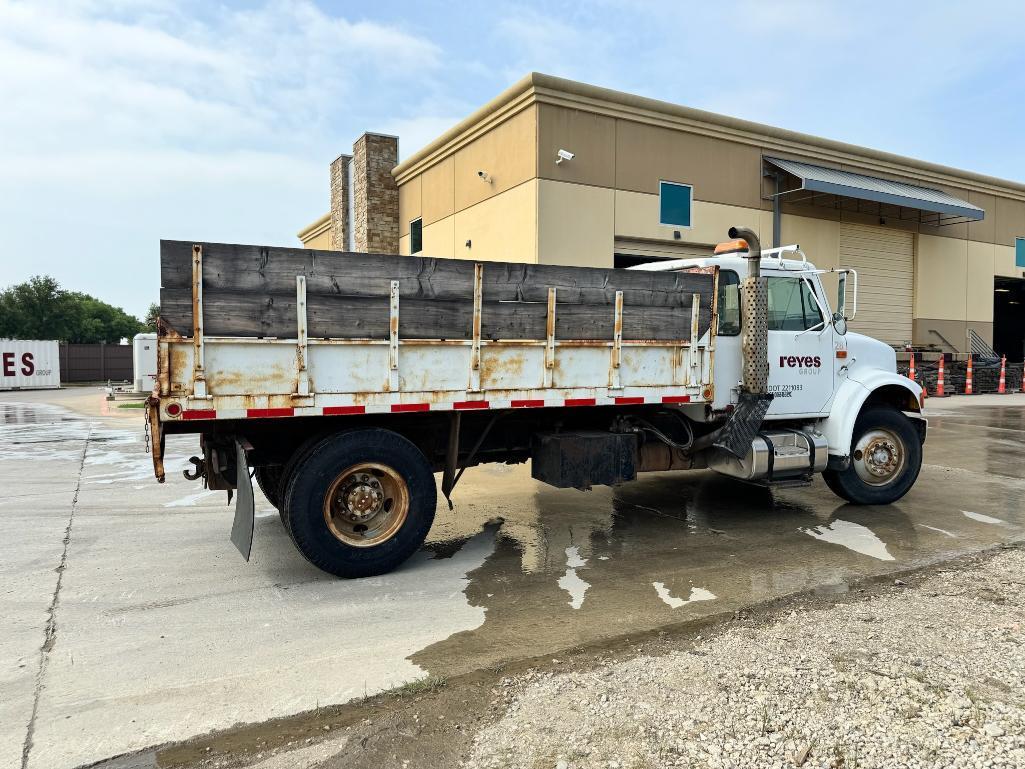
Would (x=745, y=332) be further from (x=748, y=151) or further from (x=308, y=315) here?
(x=748, y=151)

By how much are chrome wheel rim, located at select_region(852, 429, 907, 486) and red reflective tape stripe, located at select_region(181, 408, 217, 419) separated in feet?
20.2

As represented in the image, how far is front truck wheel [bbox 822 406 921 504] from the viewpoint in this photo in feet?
23.2

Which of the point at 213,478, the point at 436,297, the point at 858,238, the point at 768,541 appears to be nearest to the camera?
the point at 436,297

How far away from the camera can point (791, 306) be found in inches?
270

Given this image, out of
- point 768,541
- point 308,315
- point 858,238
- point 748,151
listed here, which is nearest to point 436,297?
point 308,315

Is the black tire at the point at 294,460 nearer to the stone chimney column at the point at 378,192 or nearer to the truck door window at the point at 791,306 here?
the truck door window at the point at 791,306

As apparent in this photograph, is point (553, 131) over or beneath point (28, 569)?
over

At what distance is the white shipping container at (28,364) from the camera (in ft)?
91.6

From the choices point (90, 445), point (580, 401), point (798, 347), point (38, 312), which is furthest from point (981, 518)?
point (38, 312)

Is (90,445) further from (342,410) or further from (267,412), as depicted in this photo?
(342,410)

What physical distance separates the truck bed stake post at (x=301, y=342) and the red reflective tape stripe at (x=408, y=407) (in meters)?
0.64

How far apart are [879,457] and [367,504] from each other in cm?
536

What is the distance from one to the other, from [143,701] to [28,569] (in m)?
2.76

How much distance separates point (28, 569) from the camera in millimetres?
5285
